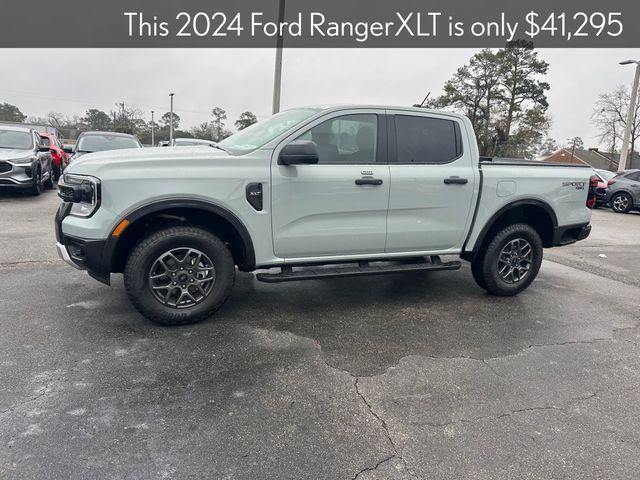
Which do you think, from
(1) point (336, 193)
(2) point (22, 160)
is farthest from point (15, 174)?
(1) point (336, 193)

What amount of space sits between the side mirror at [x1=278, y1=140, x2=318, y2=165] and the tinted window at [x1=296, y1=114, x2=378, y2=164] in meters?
0.25

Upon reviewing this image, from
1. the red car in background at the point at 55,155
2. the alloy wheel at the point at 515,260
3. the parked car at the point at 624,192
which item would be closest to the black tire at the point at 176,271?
the alloy wheel at the point at 515,260

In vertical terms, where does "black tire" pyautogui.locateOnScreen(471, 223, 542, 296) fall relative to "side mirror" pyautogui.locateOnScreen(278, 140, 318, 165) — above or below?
below

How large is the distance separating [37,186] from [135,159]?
8515mm

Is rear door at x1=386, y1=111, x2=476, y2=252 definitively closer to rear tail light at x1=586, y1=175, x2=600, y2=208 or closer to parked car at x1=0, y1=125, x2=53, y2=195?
rear tail light at x1=586, y1=175, x2=600, y2=208

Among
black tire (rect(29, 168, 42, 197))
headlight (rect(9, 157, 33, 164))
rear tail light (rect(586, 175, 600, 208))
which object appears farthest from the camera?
black tire (rect(29, 168, 42, 197))

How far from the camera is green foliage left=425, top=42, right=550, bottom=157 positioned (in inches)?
1353

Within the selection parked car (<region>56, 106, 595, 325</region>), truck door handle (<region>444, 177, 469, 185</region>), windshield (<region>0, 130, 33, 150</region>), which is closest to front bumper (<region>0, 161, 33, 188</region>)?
windshield (<region>0, 130, 33, 150</region>)

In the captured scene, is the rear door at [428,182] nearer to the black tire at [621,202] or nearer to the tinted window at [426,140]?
the tinted window at [426,140]

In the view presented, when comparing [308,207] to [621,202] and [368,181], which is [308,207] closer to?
[368,181]

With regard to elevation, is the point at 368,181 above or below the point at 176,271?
above

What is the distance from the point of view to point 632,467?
91.0 inches

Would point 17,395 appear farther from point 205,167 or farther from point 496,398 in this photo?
point 496,398

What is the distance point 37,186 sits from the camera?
407 inches
